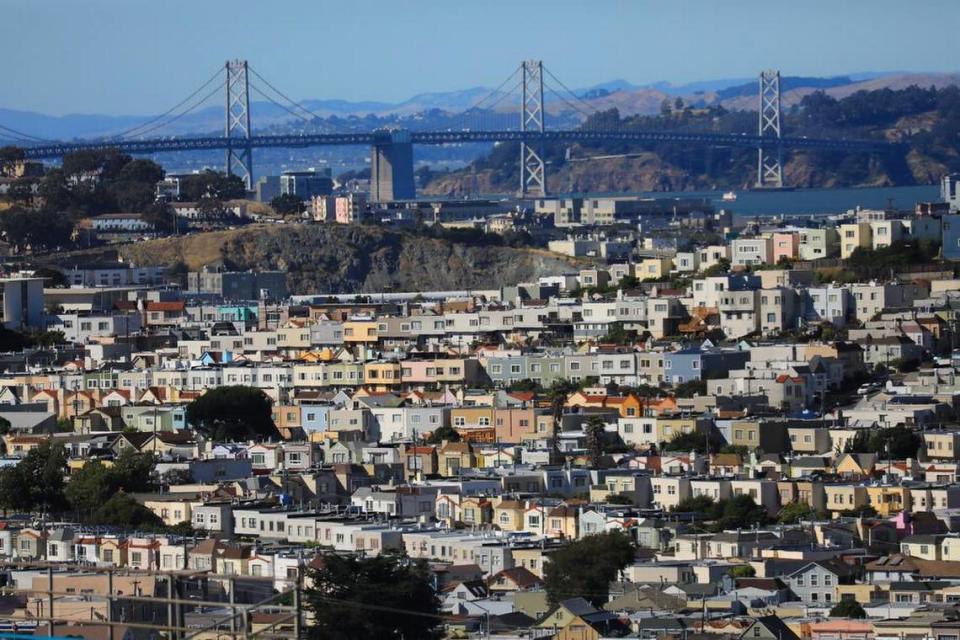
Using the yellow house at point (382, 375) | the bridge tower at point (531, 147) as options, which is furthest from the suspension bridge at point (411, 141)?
the yellow house at point (382, 375)

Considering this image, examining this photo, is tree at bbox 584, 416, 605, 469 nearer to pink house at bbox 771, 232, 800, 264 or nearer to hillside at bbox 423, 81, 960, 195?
pink house at bbox 771, 232, 800, 264

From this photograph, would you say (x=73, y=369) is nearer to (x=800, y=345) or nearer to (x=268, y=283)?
(x=800, y=345)

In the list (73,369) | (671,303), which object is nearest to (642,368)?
(671,303)

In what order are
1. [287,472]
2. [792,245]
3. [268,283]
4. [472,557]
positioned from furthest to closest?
[268,283], [792,245], [287,472], [472,557]

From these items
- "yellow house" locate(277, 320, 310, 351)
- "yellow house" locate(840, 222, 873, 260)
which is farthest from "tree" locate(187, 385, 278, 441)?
"yellow house" locate(840, 222, 873, 260)

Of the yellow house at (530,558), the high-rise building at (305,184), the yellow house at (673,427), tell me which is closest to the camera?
the yellow house at (530,558)

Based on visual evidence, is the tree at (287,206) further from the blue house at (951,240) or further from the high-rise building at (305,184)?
the blue house at (951,240)

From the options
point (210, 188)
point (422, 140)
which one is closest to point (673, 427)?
point (210, 188)
